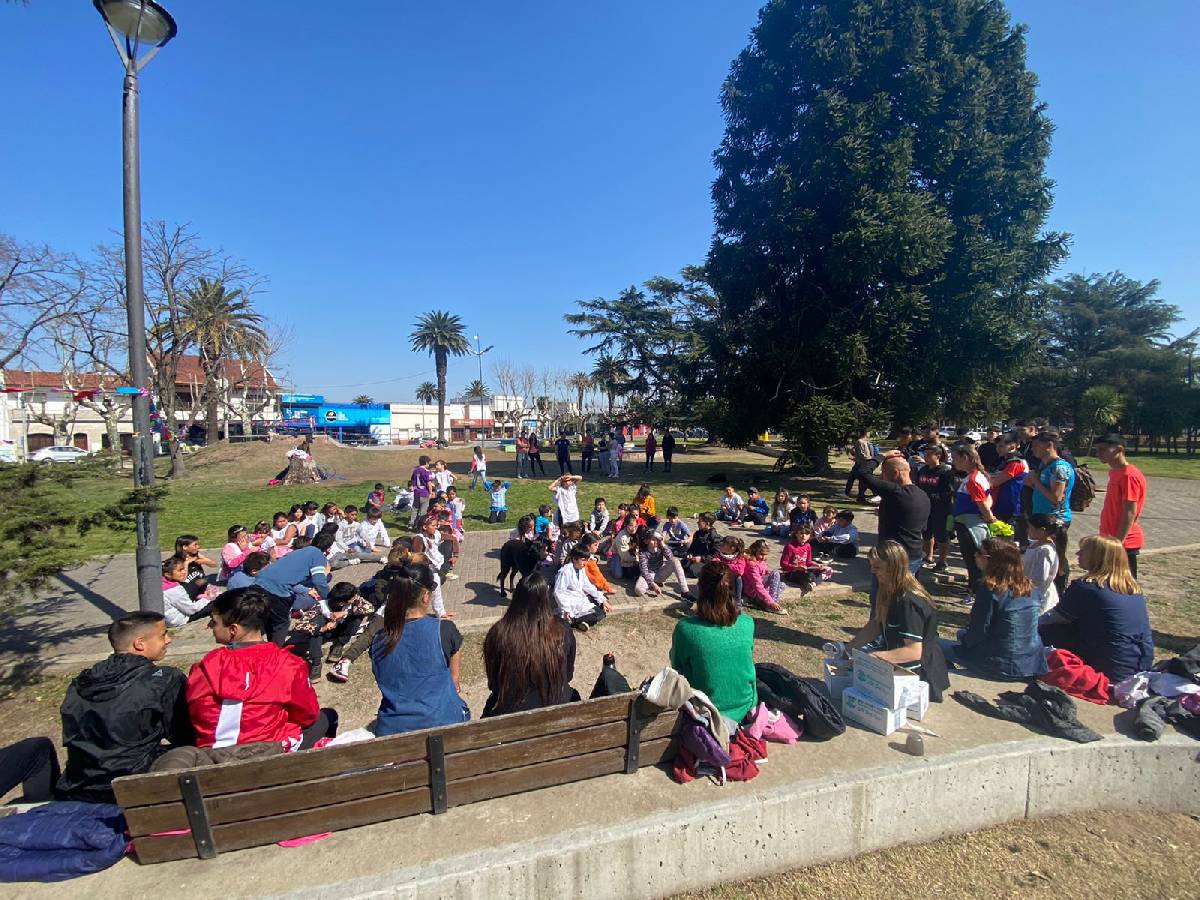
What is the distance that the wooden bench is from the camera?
2518 millimetres

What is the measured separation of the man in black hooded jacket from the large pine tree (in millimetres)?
16314

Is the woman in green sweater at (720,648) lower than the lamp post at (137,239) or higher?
lower

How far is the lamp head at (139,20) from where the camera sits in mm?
4684

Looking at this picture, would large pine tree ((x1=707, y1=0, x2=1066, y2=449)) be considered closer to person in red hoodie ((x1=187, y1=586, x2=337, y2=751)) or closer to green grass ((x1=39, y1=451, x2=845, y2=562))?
green grass ((x1=39, y1=451, x2=845, y2=562))

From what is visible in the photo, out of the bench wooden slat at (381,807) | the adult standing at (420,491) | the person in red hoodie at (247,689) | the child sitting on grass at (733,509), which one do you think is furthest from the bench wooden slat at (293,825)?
the child sitting on grass at (733,509)

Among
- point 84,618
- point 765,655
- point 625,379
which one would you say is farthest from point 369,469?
point 765,655

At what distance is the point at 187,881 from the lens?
248 cm

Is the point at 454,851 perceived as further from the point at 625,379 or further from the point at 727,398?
the point at 625,379

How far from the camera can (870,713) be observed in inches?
147

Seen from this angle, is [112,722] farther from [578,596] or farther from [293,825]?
[578,596]

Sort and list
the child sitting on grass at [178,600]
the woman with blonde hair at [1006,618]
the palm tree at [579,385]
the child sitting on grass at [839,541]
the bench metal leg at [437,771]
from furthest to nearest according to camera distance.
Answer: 1. the palm tree at [579,385]
2. the child sitting on grass at [839,541]
3. the child sitting on grass at [178,600]
4. the woman with blonde hair at [1006,618]
5. the bench metal leg at [437,771]

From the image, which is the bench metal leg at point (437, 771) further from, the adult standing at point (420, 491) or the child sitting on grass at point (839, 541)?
the adult standing at point (420, 491)

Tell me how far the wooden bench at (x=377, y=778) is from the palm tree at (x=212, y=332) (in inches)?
1017

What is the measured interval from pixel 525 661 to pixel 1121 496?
600 cm
